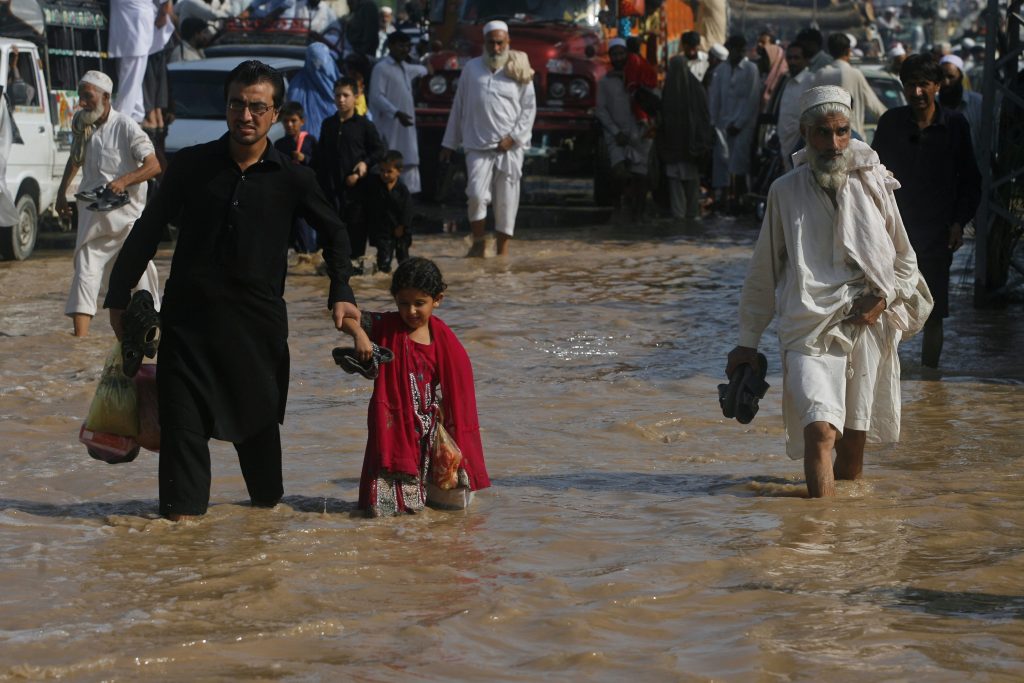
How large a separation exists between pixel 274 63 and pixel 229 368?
1418 centimetres

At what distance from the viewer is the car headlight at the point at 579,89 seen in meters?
18.1

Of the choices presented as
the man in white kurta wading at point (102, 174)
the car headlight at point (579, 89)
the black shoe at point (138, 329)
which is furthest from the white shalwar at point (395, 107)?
the black shoe at point (138, 329)

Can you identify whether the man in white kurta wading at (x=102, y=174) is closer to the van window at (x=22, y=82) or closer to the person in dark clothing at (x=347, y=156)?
the person in dark clothing at (x=347, y=156)

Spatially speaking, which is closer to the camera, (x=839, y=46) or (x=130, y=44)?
(x=839, y=46)

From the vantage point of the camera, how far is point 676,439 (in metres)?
8.05

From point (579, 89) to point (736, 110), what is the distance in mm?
2199

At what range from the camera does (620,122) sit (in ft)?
59.9

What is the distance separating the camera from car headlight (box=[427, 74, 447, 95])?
1833cm

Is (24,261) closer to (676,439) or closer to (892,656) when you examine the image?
(676,439)

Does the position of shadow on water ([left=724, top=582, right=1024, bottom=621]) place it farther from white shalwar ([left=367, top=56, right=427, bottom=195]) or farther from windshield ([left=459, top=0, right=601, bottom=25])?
windshield ([left=459, top=0, right=601, bottom=25])

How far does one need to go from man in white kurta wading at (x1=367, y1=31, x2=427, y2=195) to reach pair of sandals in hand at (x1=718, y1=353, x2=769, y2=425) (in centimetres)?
1170

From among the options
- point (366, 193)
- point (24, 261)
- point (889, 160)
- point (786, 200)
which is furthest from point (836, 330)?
point (24, 261)

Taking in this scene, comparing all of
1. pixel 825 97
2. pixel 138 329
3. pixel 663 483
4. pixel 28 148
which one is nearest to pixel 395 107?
pixel 28 148

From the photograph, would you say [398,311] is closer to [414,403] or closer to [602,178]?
[414,403]
